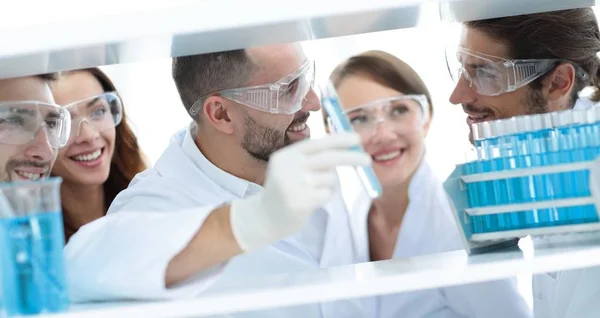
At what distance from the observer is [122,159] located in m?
4.00

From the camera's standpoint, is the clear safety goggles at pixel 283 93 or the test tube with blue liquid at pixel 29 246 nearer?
the test tube with blue liquid at pixel 29 246

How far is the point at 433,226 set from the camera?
2.90 metres

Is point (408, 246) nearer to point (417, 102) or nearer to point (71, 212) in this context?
point (417, 102)

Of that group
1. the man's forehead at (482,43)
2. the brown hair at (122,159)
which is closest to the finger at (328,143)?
the man's forehead at (482,43)

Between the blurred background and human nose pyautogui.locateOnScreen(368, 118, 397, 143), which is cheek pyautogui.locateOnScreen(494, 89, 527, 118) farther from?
the blurred background

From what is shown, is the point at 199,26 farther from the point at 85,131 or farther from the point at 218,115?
the point at 85,131

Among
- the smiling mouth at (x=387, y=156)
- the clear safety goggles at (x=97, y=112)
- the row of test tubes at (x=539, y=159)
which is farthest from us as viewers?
the clear safety goggles at (x=97, y=112)

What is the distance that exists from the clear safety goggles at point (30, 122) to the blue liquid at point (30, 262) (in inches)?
55.8

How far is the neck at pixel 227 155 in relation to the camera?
2.74m

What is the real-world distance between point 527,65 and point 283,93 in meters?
0.88

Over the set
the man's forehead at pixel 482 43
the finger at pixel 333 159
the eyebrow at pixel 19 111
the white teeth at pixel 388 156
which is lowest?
the white teeth at pixel 388 156

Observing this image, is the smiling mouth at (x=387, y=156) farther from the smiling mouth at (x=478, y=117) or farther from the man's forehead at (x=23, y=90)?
the man's forehead at (x=23, y=90)

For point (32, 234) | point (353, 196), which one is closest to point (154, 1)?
point (353, 196)

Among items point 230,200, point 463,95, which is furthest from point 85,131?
point 463,95
